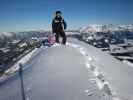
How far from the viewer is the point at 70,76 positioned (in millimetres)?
5090

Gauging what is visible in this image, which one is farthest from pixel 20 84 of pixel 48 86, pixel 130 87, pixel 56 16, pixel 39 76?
pixel 56 16

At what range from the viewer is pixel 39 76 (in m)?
5.38

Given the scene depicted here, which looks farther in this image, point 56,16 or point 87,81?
point 56,16

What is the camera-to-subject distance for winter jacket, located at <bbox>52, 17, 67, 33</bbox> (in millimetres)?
12555

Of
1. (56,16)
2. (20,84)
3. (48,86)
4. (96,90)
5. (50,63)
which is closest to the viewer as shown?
(96,90)

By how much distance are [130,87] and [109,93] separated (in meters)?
1.24

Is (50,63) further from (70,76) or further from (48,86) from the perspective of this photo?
(48,86)

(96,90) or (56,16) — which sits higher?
(56,16)

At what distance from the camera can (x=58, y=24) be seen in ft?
41.4

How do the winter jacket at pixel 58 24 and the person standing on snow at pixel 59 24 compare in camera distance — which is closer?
the person standing on snow at pixel 59 24

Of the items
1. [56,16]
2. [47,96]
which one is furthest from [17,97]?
[56,16]

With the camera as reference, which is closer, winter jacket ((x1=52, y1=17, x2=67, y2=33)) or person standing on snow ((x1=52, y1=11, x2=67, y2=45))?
person standing on snow ((x1=52, y1=11, x2=67, y2=45))

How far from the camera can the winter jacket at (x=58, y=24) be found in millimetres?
12555

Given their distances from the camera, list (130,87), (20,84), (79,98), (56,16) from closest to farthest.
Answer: (79,98)
(130,87)
(20,84)
(56,16)
